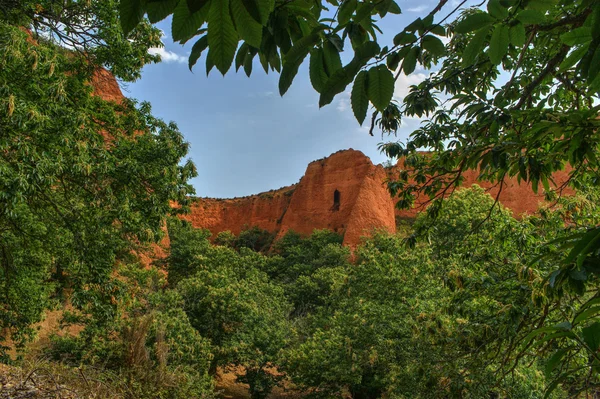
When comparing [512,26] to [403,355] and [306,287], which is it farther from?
[306,287]

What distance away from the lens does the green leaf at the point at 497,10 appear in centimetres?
115

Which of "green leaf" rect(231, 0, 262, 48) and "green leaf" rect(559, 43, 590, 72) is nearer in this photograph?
"green leaf" rect(231, 0, 262, 48)

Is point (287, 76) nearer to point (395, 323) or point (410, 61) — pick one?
point (410, 61)

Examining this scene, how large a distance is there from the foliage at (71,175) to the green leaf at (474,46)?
4.93 m

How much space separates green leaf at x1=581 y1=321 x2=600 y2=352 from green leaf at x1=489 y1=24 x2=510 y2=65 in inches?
31.0

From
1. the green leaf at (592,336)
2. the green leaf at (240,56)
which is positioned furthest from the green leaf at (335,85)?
the green leaf at (592,336)

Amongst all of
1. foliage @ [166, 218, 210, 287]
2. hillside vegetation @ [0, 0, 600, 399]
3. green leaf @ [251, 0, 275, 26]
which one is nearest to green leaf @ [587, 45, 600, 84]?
hillside vegetation @ [0, 0, 600, 399]

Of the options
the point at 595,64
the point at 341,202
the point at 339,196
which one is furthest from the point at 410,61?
the point at 339,196

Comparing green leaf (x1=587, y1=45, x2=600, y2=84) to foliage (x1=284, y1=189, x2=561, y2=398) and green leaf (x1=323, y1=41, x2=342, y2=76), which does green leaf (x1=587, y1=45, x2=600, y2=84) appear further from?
foliage (x1=284, y1=189, x2=561, y2=398)

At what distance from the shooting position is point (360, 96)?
0.95 metres

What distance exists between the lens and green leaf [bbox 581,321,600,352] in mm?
795

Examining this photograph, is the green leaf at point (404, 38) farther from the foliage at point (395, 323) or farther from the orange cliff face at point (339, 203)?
the orange cliff face at point (339, 203)

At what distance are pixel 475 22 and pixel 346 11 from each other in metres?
0.40

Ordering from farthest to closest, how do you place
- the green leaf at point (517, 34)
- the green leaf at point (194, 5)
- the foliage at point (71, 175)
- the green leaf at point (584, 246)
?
the foliage at point (71, 175)
the green leaf at point (517, 34)
the green leaf at point (584, 246)
the green leaf at point (194, 5)
